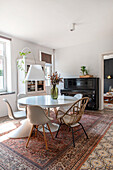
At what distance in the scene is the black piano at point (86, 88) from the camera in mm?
4500

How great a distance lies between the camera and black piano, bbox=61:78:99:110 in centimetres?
450

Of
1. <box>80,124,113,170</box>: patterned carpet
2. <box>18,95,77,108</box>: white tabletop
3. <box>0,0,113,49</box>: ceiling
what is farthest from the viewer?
<box>0,0,113,49</box>: ceiling

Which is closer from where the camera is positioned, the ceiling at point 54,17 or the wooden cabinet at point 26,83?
the ceiling at point 54,17

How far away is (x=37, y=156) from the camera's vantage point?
182 centimetres

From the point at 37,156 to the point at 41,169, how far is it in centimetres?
28

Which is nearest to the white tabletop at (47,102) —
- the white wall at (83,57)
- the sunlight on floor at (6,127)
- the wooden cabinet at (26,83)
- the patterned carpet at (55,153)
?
the patterned carpet at (55,153)

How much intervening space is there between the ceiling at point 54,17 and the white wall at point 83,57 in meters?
0.58

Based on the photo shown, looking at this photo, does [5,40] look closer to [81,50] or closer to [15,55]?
[15,55]

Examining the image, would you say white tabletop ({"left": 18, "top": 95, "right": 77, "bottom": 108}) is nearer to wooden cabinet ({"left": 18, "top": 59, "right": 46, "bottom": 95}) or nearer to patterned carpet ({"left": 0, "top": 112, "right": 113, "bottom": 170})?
patterned carpet ({"left": 0, "top": 112, "right": 113, "bottom": 170})

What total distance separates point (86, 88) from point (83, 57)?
134 cm

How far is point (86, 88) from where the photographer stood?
15.7 ft

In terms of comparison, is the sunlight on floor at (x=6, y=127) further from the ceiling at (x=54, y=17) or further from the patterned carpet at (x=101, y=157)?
the ceiling at (x=54, y=17)

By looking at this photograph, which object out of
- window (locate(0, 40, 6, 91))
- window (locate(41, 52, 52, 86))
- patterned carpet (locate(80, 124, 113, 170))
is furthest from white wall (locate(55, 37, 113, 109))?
patterned carpet (locate(80, 124, 113, 170))

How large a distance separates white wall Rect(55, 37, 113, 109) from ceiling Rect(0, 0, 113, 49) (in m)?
0.58
